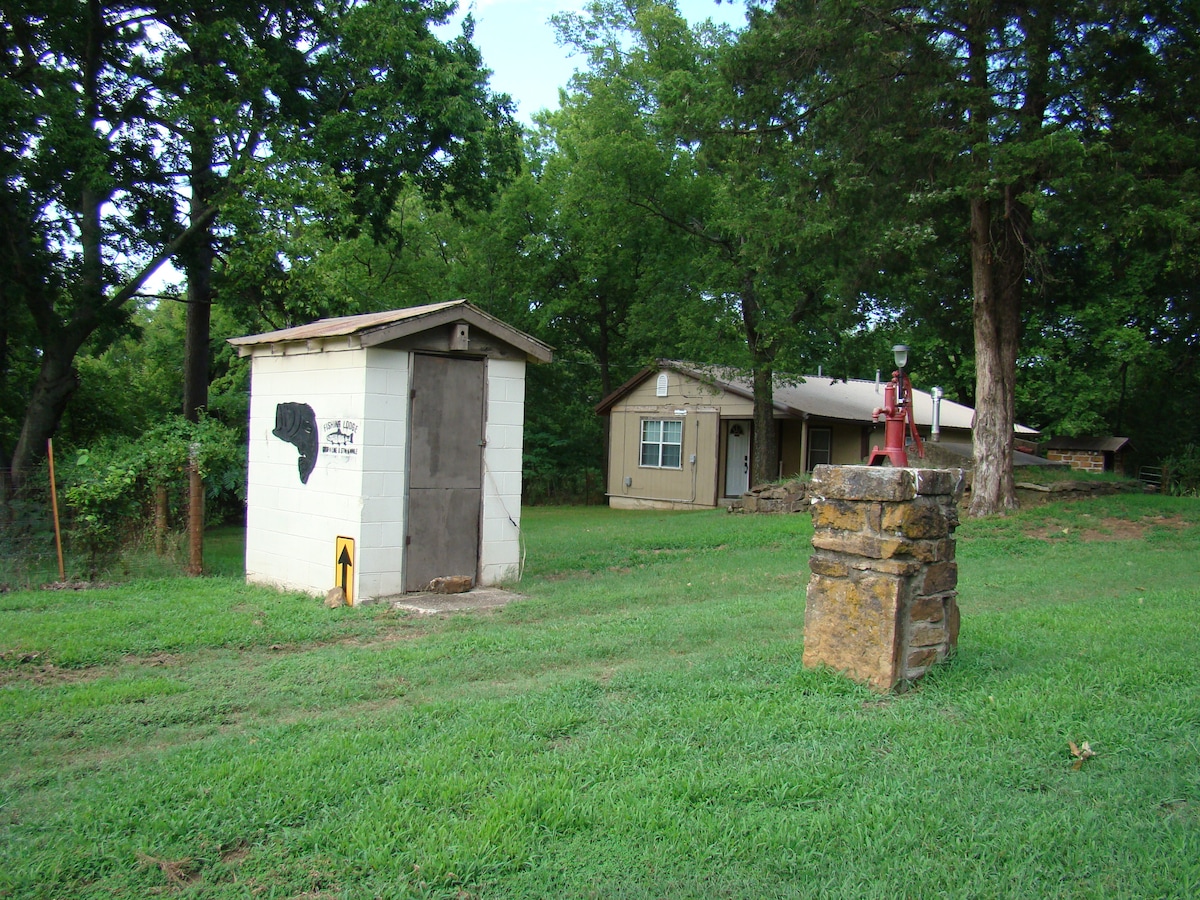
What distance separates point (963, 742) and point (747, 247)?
13588 millimetres

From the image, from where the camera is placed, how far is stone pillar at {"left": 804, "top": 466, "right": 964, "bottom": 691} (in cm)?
493

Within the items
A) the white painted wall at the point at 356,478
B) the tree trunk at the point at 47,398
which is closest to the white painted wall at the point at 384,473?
the white painted wall at the point at 356,478

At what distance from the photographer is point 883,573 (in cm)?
495

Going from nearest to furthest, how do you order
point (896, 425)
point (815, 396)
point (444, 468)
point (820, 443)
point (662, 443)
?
point (896, 425)
point (444, 468)
point (662, 443)
point (815, 396)
point (820, 443)

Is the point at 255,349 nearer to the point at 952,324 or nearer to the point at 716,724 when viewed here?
the point at 716,724

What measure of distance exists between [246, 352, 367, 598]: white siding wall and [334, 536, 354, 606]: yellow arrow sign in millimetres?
74

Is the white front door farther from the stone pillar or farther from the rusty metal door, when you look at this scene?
the stone pillar

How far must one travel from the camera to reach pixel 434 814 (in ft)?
11.5

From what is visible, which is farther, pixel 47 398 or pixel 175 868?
pixel 47 398

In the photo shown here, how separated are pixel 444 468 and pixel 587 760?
572 centimetres

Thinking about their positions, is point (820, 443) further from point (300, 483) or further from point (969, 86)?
point (300, 483)

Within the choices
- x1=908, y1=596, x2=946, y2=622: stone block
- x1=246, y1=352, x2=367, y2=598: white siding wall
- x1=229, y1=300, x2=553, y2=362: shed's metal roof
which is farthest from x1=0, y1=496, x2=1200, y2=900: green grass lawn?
x1=229, y1=300, x2=553, y2=362: shed's metal roof

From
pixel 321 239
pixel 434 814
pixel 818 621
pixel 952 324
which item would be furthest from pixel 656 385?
pixel 434 814

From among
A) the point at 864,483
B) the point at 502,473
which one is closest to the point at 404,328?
the point at 502,473
